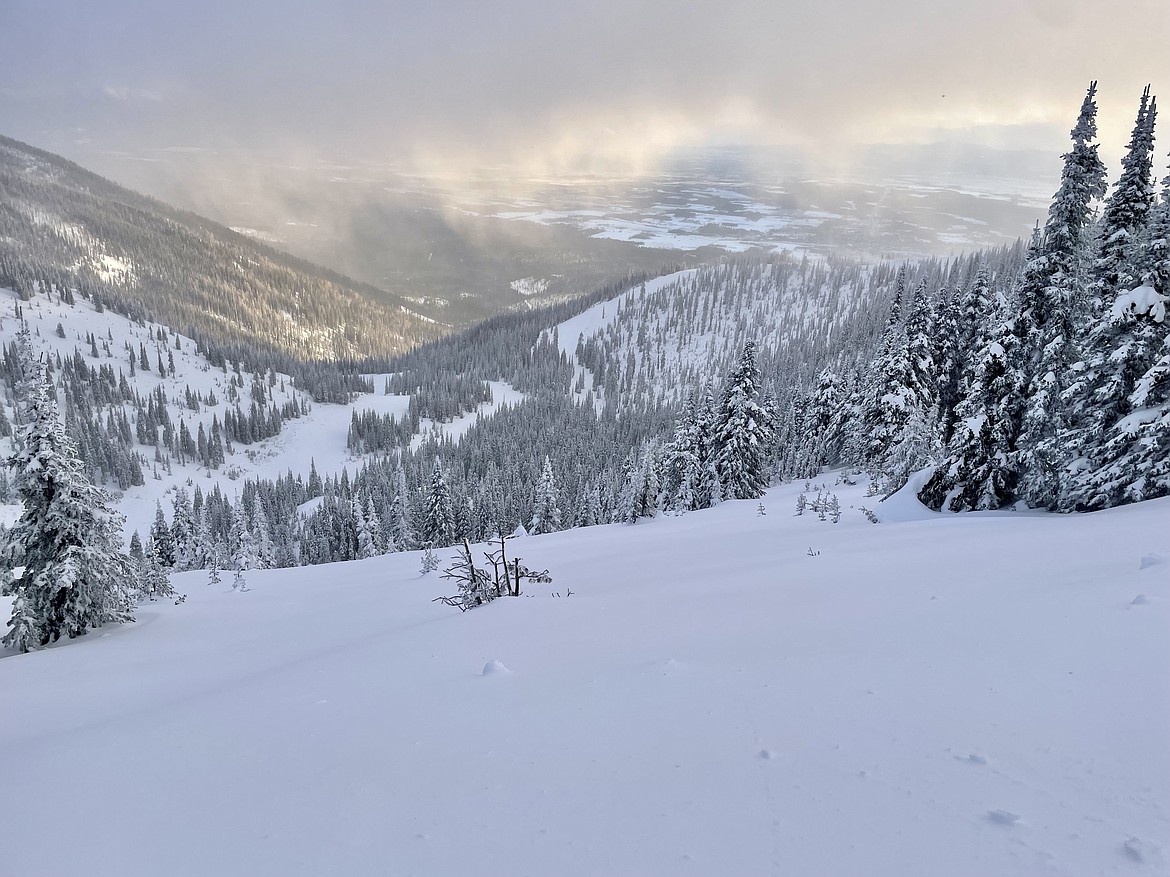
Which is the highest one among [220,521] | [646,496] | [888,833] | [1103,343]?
[1103,343]

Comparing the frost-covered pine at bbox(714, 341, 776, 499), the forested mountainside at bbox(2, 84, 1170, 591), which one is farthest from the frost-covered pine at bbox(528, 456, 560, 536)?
the frost-covered pine at bbox(714, 341, 776, 499)

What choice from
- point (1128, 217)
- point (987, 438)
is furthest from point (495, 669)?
point (1128, 217)

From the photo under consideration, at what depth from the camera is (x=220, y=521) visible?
97438mm

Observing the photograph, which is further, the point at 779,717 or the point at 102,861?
the point at 779,717

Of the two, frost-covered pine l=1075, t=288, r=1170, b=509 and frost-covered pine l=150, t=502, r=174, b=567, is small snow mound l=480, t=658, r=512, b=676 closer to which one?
frost-covered pine l=1075, t=288, r=1170, b=509

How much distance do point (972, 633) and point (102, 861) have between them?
23.8ft

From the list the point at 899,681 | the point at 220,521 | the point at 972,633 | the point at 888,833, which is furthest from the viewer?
the point at 220,521

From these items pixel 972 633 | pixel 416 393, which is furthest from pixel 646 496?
pixel 416 393

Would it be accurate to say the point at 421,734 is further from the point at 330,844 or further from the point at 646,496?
the point at 646,496

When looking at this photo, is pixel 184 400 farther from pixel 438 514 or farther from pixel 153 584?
pixel 153 584

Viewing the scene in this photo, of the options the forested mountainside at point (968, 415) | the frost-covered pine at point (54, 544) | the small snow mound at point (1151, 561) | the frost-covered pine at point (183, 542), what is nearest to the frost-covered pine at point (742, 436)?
the forested mountainside at point (968, 415)

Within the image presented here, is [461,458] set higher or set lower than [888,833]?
lower

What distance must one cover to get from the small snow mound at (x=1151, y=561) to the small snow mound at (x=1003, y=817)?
205 inches

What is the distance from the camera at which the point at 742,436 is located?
113 feet
